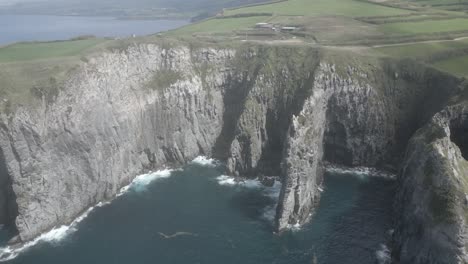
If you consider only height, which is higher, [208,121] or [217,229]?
[208,121]

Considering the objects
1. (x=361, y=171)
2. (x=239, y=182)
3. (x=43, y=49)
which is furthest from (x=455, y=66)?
(x=43, y=49)

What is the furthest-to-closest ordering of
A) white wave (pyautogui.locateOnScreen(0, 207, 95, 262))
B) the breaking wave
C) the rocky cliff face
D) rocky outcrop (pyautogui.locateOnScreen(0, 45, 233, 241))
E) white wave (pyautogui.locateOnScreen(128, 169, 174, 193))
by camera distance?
white wave (pyautogui.locateOnScreen(128, 169, 174, 193))
the breaking wave
the rocky cliff face
rocky outcrop (pyautogui.locateOnScreen(0, 45, 233, 241))
white wave (pyautogui.locateOnScreen(0, 207, 95, 262))

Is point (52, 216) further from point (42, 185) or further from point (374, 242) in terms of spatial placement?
point (374, 242)

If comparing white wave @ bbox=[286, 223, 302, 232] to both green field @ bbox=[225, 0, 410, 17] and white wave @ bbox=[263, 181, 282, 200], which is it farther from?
green field @ bbox=[225, 0, 410, 17]

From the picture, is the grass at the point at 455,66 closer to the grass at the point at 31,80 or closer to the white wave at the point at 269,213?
the white wave at the point at 269,213

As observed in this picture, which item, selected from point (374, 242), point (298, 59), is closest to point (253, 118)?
point (298, 59)

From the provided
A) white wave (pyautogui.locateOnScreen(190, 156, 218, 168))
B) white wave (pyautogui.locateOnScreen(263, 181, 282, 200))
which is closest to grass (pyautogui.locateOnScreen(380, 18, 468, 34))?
white wave (pyautogui.locateOnScreen(263, 181, 282, 200))

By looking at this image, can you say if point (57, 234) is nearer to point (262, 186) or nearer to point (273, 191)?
point (262, 186)
